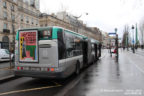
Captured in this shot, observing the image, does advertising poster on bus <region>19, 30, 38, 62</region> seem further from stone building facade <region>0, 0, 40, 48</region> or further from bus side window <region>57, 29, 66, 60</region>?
stone building facade <region>0, 0, 40, 48</region>

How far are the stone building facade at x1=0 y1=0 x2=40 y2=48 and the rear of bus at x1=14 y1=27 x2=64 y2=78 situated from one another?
28.3 m

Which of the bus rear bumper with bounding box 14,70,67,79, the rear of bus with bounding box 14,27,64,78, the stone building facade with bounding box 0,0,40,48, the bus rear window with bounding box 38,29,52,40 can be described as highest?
the stone building facade with bounding box 0,0,40,48

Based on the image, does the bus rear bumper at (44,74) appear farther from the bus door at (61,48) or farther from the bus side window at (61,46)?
the bus side window at (61,46)

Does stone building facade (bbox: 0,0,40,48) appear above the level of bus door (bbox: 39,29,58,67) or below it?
above

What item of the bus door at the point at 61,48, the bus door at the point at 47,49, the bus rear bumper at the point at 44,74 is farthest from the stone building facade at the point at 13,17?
the bus door at the point at 61,48

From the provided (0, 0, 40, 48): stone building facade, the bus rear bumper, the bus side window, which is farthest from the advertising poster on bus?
(0, 0, 40, 48): stone building facade

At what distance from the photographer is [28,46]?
6773 mm

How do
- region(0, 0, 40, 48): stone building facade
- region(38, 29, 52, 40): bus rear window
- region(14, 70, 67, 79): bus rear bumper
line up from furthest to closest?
region(0, 0, 40, 48): stone building facade < region(38, 29, 52, 40): bus rear window < region(14, 70, 67, 79): bus rear bumper

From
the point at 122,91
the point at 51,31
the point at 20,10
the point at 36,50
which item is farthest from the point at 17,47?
the point at 20,10

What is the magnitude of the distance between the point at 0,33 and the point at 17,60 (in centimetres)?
3454

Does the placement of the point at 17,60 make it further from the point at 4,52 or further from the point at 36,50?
the point at 4,52

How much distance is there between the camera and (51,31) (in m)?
6.51

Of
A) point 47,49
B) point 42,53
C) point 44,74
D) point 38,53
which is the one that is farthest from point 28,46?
point 44,74

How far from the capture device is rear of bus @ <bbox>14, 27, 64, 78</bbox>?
638 cm
